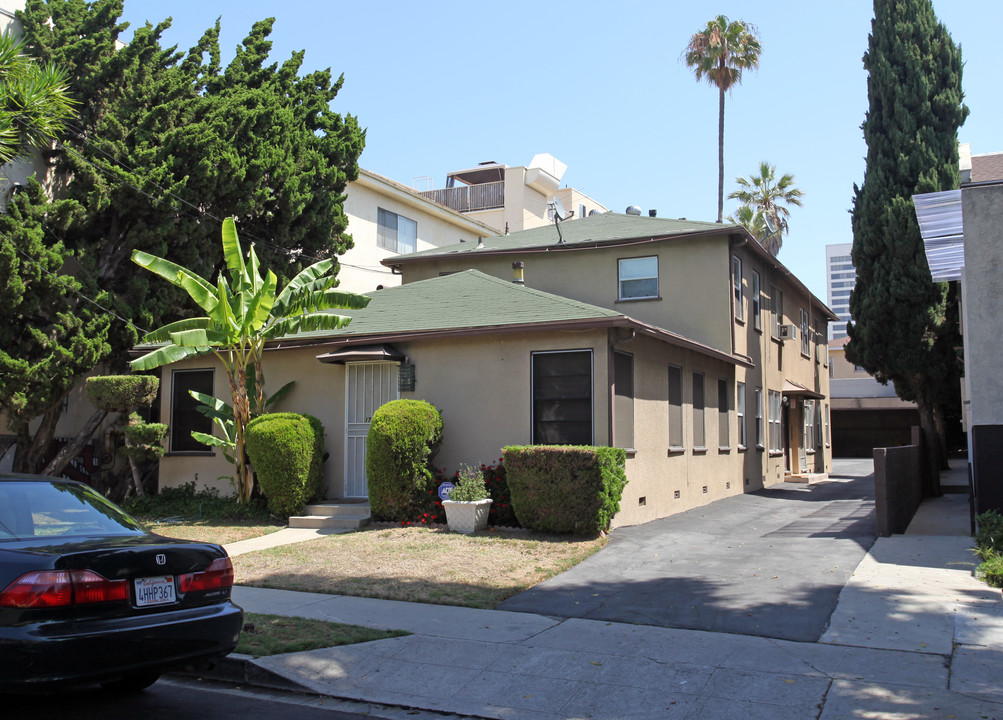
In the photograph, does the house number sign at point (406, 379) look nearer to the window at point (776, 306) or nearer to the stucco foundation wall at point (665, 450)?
the stucco foundation wall at point (665, 450)

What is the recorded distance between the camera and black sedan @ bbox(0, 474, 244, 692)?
15.6 ft

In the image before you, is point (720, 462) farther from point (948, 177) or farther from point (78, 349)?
point (78, 349)

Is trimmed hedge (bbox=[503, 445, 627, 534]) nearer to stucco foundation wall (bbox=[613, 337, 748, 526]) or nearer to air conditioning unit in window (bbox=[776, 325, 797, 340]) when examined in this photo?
stucco foundation wall (bbox=[613, 337, 748, 526])

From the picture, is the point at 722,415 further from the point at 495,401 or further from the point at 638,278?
the point at 495,401

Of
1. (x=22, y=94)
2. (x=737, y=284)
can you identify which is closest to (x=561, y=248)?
(x=737, y=284)

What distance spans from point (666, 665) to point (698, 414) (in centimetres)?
1168

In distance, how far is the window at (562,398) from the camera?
13578 millimetres

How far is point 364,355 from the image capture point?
14.8m

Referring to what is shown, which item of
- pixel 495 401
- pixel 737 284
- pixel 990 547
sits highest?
pixel 737 284

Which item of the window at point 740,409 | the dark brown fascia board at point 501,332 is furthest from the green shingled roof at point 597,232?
the window at point 740,409

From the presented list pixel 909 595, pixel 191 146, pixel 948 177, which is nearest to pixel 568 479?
pixel 909 595

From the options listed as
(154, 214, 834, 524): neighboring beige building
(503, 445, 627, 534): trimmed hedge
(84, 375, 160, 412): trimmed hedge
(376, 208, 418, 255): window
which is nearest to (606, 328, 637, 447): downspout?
(154, 214, 834, 524): neighboring beige building

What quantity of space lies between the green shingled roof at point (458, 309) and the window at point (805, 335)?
14.5 meters

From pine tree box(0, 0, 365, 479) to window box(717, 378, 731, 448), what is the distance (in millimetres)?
10965
